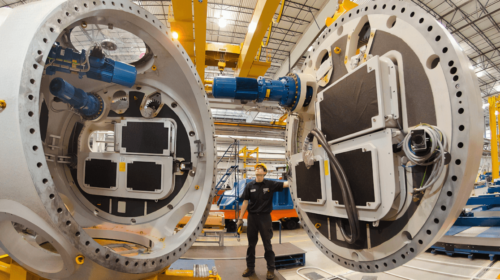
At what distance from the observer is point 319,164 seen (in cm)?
229

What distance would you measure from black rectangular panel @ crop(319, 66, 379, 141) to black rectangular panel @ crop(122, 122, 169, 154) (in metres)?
1.84

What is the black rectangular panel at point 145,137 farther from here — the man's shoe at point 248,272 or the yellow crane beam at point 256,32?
the yellow crane beam at point 256,32

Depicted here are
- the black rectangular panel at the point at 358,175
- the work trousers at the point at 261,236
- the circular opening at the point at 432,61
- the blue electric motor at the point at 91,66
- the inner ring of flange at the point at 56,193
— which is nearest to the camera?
the inner ring of flange at the point at 56,193

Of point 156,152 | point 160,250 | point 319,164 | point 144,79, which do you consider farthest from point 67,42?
point 319,164

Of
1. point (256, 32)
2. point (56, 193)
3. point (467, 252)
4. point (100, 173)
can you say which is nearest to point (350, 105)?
point (56, 193)

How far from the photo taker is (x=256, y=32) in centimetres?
514

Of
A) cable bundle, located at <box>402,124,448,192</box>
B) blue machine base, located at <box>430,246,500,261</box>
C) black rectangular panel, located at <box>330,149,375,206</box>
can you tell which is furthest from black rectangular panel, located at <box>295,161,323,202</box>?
blue machine base, located at <box>430,246,500,261</box>

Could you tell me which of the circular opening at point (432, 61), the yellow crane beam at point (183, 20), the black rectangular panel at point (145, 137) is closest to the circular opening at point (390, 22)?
the circular opening at point (432, 61)

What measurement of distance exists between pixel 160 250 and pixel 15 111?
1449 mm

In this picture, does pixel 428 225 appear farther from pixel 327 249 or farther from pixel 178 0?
pixel 178 0

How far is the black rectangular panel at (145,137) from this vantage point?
2961 millimetres

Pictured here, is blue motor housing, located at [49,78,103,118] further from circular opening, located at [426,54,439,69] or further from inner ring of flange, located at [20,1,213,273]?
circular opening, located at [426,54,439,69]

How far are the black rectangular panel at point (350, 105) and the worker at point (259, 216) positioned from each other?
178 cm

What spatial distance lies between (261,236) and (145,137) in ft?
7.62
